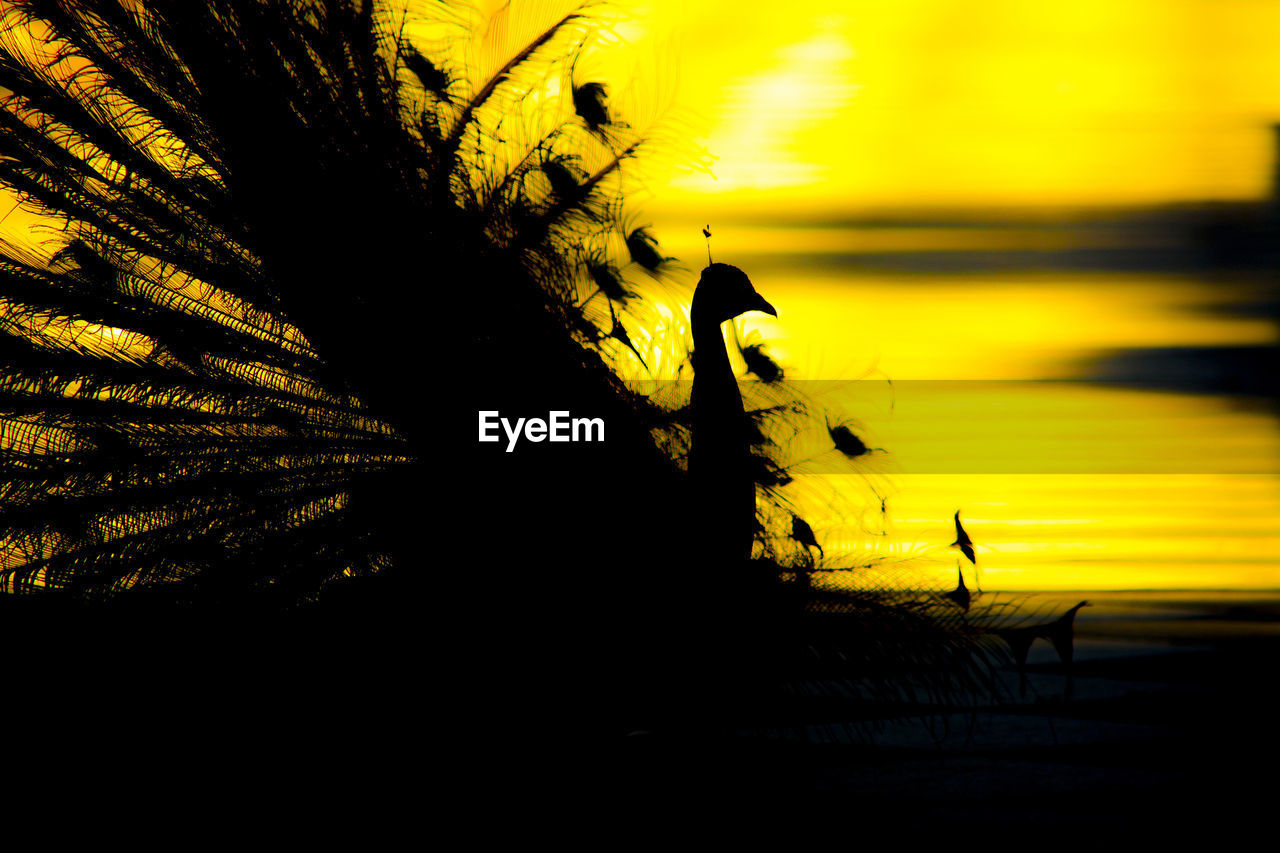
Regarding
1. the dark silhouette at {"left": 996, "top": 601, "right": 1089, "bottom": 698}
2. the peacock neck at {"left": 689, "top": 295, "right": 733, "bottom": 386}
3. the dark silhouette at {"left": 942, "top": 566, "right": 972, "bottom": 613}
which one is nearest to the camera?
the dark silhouette at {"left": 996, "top": 601, "right": 1089, "bottom": 698}

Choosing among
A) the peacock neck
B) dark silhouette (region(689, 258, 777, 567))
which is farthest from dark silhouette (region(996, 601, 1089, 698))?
the peacock neck

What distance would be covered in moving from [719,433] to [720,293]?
0.97 feet

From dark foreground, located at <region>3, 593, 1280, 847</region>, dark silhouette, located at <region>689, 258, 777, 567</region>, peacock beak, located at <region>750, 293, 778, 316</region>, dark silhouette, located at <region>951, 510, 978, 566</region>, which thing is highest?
peacock beak, located at <region>750, 293, 778, 316</region>

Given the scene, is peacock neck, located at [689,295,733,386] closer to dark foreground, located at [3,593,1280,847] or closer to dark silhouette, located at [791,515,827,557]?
dark silhouette, located at [791,515,827,557]

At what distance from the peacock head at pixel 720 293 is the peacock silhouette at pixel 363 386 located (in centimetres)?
3

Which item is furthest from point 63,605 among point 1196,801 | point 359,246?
point 1196,801

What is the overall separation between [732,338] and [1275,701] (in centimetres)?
158

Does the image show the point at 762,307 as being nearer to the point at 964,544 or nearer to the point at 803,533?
the point at 803,533

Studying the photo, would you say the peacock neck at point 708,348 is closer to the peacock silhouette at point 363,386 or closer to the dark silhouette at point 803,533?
the peacock silhouette at point 363,386

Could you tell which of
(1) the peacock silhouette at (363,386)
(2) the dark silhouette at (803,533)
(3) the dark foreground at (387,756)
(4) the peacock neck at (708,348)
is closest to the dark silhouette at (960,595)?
(1) the peacock silhouette at (363,386)

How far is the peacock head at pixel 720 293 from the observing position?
1.72 metres

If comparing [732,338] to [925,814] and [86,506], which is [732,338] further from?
[86,506]

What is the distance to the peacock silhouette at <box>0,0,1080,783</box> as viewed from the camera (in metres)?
1.43

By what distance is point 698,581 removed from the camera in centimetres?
140
